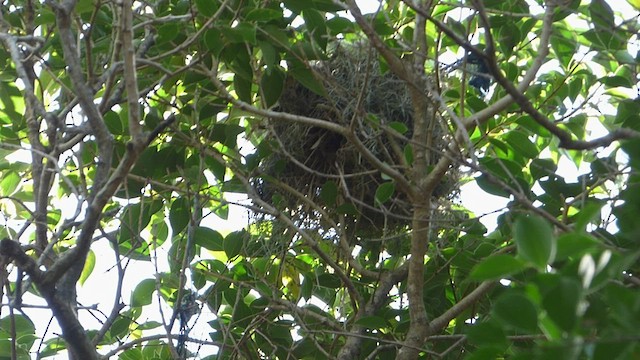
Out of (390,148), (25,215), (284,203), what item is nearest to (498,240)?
(390,148)

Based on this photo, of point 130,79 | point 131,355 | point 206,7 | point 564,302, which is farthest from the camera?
point 131,355

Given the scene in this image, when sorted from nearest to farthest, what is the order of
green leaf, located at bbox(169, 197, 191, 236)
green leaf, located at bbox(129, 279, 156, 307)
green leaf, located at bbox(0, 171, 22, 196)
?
green leaf, located at bbox(169, 197, 191, 236) < green leaf, located at bbox(129, 279, 156, 307) < green leaf, located at bbox(0, 171, 22, 196)

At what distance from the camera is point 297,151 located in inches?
126

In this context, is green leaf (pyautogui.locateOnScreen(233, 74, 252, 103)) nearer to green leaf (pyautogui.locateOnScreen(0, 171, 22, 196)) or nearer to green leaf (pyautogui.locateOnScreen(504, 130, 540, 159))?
green leaf (pyautogui.locateOnScreen(504, 130, 540, 159))

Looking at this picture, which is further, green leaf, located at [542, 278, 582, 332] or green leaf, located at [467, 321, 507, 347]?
green leaf, located at [467, 321, 507, 347]

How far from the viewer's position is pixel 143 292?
10.3 ft

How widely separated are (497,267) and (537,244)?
51 millimetres

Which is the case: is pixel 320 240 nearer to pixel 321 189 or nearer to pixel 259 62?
pixel 321 189

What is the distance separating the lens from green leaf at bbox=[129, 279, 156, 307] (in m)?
3.13

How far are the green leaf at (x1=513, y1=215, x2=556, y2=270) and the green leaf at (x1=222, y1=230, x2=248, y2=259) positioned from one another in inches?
84.5

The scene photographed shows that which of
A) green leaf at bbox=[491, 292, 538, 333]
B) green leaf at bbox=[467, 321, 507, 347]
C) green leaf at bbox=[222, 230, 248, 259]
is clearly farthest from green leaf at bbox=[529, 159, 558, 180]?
green leaf at bbox=[491, 292, 538, 333]

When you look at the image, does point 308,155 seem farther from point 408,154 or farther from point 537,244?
point 537,244

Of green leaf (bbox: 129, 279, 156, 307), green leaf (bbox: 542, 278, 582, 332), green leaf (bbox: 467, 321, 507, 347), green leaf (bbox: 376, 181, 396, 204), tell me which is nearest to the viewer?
green leaf (bbox: 542, 278, 582, 332)

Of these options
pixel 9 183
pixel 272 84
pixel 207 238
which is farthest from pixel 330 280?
pixel 9 183
